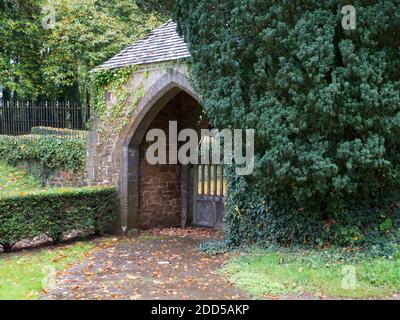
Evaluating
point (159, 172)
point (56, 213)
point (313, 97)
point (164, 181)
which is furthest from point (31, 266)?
point (313, 97)

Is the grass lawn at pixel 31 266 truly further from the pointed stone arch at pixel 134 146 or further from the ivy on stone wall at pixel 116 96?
the ivy on stone wall at pixel 116 96

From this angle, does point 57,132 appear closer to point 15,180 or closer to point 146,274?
point 15,180

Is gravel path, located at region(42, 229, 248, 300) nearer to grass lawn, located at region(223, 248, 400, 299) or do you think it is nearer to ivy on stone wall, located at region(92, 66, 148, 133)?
grass lawn, located at region(223, 248, 400, 299)

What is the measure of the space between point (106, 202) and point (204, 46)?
451cm

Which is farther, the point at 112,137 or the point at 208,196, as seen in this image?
the point at 208,196

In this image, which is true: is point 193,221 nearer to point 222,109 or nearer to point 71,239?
point 71,239

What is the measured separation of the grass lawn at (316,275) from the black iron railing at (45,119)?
6.71 m

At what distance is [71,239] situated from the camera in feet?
31.0

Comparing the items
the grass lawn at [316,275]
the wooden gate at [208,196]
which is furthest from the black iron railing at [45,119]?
the grass lawn at [316,275]

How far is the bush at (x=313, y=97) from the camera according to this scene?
235 inches

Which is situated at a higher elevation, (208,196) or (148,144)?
(148,144)

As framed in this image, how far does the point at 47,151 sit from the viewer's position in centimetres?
1260

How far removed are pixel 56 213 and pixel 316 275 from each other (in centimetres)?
525

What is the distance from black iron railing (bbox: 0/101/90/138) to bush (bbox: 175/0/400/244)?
18.8 feet
